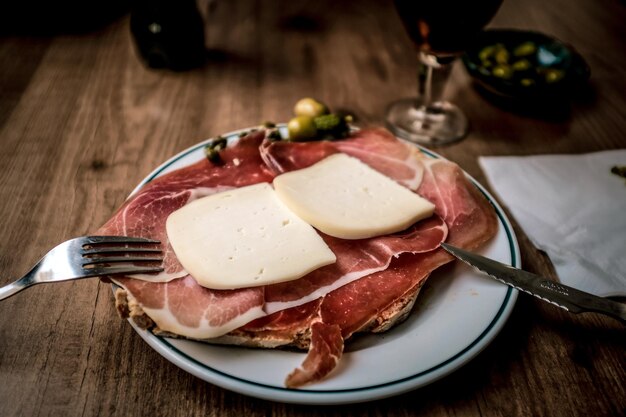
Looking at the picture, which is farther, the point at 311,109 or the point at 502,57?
the point at 502,57

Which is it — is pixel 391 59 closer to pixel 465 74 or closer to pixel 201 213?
pixel 465 74

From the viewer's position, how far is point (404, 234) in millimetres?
1302

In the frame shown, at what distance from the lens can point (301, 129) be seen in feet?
5.42

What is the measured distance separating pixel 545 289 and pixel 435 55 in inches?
41.1

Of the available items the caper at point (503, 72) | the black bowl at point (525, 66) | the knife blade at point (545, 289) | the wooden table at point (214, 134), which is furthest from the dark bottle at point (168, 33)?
the knife blade at point (545, 289)

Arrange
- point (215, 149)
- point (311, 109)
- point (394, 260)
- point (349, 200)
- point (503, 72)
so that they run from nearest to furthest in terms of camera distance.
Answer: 1. point (394, 260)
2. point (349, 200)
3. point (215, 149)
4. point (311, 109)
5. point (503, 72)

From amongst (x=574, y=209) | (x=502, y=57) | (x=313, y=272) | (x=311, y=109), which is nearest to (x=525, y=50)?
(x=502, y=57)

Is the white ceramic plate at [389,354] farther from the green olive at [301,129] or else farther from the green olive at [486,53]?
the green olive at [486,53]

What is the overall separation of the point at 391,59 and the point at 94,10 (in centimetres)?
161

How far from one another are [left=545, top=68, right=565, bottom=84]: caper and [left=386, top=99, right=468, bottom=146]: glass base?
1.17 ft

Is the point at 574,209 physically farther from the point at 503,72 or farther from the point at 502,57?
the point at 502,57

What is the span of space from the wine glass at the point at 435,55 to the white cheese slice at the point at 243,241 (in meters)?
0.87

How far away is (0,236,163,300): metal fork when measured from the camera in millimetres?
1032

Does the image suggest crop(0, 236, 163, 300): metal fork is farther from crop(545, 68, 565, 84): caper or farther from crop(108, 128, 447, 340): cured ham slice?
crop(545, 68, 565, 84): caper
